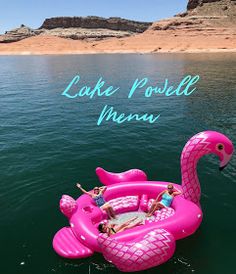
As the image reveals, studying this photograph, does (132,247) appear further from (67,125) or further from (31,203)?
(67,125)

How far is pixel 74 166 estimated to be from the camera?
1758 centimetres

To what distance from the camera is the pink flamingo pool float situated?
9398 millimetres

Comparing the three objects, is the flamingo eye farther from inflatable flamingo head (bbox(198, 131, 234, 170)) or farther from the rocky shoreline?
the rocky shoreline

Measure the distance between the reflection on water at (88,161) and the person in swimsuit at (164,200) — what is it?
1.47 metres

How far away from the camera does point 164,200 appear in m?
12.2

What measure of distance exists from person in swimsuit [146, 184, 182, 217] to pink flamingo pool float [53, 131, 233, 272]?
151mm

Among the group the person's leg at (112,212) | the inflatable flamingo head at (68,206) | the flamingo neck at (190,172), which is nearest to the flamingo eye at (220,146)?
the flamingo neck at (190,172)

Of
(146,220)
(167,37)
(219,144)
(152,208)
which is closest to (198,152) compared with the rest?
(219,144)

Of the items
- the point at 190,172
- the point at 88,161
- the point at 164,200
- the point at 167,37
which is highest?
the point at 167,37

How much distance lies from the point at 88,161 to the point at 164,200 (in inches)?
273

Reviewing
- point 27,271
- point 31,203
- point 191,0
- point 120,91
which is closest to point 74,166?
point 31,203

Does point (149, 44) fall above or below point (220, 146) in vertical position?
above

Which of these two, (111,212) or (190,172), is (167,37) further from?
(111,212)

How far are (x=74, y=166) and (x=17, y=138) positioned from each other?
668cm
